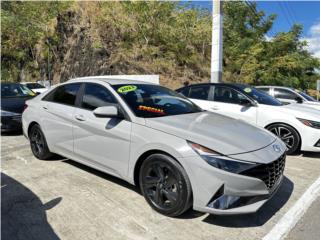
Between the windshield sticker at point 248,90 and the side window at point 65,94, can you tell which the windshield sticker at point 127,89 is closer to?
the side window at point 65,94

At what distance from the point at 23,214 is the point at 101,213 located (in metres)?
0.87

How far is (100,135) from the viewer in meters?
3.88

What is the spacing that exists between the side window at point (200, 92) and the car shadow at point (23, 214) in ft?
14.1

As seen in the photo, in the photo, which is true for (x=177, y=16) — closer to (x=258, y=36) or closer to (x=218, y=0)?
(x=258, y=36)

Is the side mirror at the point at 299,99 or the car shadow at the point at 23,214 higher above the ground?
the side mirror at the point at 299,99

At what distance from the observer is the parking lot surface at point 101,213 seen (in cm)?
296

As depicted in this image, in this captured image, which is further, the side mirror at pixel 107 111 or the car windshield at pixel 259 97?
the car windshield at pixel 259 97

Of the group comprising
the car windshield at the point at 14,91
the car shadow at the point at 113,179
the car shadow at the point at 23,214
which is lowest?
the car shadow at the point at 23,214

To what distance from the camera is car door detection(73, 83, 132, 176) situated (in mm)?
3637

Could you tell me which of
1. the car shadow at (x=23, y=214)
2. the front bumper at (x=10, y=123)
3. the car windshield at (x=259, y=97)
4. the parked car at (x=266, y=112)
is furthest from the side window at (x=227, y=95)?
the front bumper at (x=10, y=123)

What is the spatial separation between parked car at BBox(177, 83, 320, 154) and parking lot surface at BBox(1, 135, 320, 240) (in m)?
1.19

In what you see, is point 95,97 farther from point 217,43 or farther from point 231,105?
point 217,43

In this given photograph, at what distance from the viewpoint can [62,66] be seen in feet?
81.9

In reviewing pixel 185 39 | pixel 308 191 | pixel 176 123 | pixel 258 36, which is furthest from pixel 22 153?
pixel 258 36
